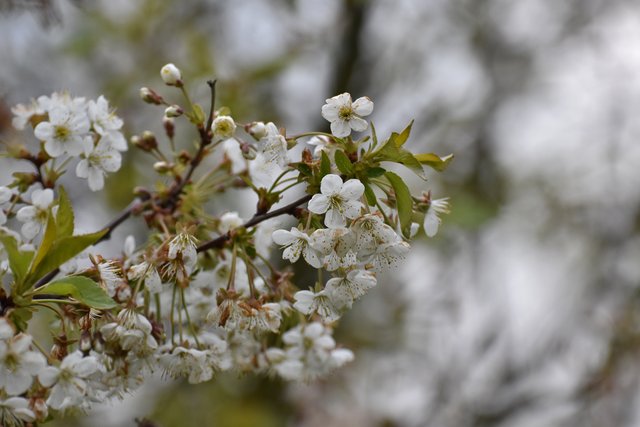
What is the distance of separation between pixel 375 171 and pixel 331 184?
10 cm

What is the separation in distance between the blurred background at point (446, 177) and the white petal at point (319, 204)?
3114 millimetres

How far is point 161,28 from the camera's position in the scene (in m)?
5.83

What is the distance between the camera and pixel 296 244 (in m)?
1.61

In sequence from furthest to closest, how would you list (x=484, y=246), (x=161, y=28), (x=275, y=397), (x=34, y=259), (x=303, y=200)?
1. (x=484, y=246)
2. (x=161, y=28)
3. (x=275, y=397)
4. (x=303, y=200)
5. (x=34, y=259)

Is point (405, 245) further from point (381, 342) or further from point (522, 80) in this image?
point (522, 80)

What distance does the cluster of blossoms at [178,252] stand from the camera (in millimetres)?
1479

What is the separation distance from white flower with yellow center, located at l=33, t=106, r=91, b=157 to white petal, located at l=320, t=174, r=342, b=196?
645mm

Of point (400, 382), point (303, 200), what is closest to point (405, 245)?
point (303, 200)

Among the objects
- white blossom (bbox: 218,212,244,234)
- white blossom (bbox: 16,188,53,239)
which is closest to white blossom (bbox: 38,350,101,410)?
white blossom (bbox: 16,188,53,239)

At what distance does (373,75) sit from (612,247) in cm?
240

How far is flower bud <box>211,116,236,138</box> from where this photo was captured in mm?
1643

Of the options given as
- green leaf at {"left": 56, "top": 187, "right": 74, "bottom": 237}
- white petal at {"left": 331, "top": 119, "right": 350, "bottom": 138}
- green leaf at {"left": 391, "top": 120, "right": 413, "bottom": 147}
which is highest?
white petal at {"left": 331, "top": 119, "right": 350, "bottom": 138}

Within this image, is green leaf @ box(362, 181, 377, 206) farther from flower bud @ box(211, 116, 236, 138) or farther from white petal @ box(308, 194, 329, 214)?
flower bud @ box(211, 116, 236, 138)

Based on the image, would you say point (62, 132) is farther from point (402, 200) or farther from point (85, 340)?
point (402, 200)
